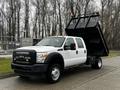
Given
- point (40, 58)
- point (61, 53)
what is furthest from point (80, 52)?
point (40, 58)

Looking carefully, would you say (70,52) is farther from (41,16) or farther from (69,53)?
(41,16)

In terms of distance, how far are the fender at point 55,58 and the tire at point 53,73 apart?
0.22m

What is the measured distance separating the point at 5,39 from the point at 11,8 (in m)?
30.3

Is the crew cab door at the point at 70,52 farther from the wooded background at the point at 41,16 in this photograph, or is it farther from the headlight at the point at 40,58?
the wooded background at the point at 41,16

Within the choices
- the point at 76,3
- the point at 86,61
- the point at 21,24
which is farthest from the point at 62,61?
the point at 21,24

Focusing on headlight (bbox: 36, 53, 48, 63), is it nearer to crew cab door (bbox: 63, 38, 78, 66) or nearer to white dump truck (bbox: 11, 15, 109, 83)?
white dump truck (bbox: 11, 15, 109, 83)

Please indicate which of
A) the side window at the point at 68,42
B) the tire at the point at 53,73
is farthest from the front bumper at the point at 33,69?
the side window at the point at 68,42

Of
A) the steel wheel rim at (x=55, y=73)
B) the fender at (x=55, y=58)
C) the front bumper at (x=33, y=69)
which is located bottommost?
the steel wheel rim at (x=55, y=73)

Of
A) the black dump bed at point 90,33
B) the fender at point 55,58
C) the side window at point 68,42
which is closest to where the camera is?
the fender at point 55,58

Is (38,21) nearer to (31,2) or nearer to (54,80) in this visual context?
(31,2)

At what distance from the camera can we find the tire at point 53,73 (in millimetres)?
8645

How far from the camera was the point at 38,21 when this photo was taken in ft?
174

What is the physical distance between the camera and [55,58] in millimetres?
9055

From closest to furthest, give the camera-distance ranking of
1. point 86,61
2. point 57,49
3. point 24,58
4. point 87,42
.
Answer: point 24,58 → point 57,49 → point 86,61 → point 87,42
